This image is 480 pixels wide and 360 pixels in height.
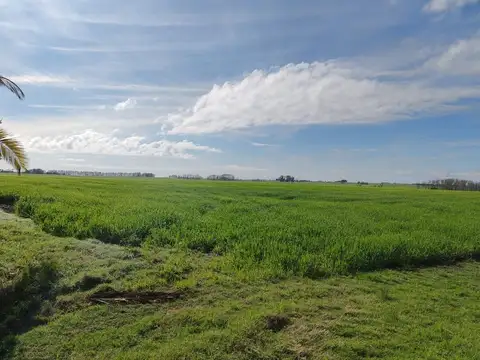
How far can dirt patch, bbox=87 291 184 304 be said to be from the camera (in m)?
6.95

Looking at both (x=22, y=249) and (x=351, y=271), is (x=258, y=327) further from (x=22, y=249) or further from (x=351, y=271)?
(x=22, y=249)

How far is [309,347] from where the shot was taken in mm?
5406

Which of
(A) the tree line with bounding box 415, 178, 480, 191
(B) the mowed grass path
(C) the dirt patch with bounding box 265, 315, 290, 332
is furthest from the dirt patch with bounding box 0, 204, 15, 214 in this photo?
(A) the tree line with bounding box 415, 178, 480, 191

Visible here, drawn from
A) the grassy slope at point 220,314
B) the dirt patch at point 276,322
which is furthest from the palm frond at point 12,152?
the dirt patch at point 276,322

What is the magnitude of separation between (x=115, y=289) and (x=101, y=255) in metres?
2.48

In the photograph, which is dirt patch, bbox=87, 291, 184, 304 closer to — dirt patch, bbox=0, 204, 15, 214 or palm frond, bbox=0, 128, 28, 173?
palm frond, bbox=0, 128, 28, 173

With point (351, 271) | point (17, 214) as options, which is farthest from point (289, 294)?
point (17, 214)

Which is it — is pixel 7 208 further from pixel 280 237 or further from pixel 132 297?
pixel 132 297

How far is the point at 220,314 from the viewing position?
6371mm

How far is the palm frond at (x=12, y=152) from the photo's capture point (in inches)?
335

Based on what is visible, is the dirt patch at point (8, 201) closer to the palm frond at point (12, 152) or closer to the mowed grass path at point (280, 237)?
the mowed grass path at point (280, 237)

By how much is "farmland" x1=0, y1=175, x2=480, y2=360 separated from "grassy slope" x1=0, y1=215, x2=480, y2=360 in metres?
0.03

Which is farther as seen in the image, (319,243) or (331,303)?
(319,243)

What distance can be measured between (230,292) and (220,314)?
3.79ft
